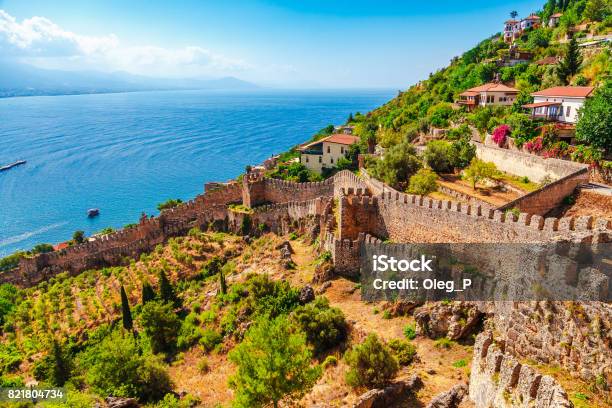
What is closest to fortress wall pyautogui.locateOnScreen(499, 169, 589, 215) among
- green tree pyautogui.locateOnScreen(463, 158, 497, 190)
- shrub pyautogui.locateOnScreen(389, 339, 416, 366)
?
green tree pyautogui.locateOnScreen(463, 158, 497, 190)

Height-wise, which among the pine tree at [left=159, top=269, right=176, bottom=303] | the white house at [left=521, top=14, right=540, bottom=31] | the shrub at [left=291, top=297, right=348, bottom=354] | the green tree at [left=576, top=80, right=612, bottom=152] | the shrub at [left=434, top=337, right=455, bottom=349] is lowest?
the pine tree at [left=159, top=269, right=176, bottom=303]

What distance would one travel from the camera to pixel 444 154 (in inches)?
1270

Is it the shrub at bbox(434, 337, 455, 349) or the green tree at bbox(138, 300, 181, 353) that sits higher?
the shrub at bbox(434, 337, 455, 349)

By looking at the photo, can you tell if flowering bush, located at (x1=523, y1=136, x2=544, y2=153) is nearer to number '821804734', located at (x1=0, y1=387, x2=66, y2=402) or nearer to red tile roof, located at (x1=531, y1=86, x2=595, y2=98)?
red tile roof, located at (x1=531, y1=86, x2=595, y2=98)

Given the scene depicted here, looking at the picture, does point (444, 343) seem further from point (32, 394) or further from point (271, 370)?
point (32, 394)

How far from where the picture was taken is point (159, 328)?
23.7m

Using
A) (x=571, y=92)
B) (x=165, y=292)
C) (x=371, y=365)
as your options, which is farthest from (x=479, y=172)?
(x=165, y=292)

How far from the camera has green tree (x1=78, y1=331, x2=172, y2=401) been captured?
1755 centimetres

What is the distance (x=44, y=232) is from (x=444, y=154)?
182 ft

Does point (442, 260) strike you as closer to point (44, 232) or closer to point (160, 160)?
point (44, 232)

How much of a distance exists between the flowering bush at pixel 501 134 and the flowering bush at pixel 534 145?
2658mm

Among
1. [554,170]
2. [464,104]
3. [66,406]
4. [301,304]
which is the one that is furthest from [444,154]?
[66,406]

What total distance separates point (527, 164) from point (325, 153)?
72.1 ft

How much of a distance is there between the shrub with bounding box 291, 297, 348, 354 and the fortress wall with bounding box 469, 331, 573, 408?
742 centimetres
